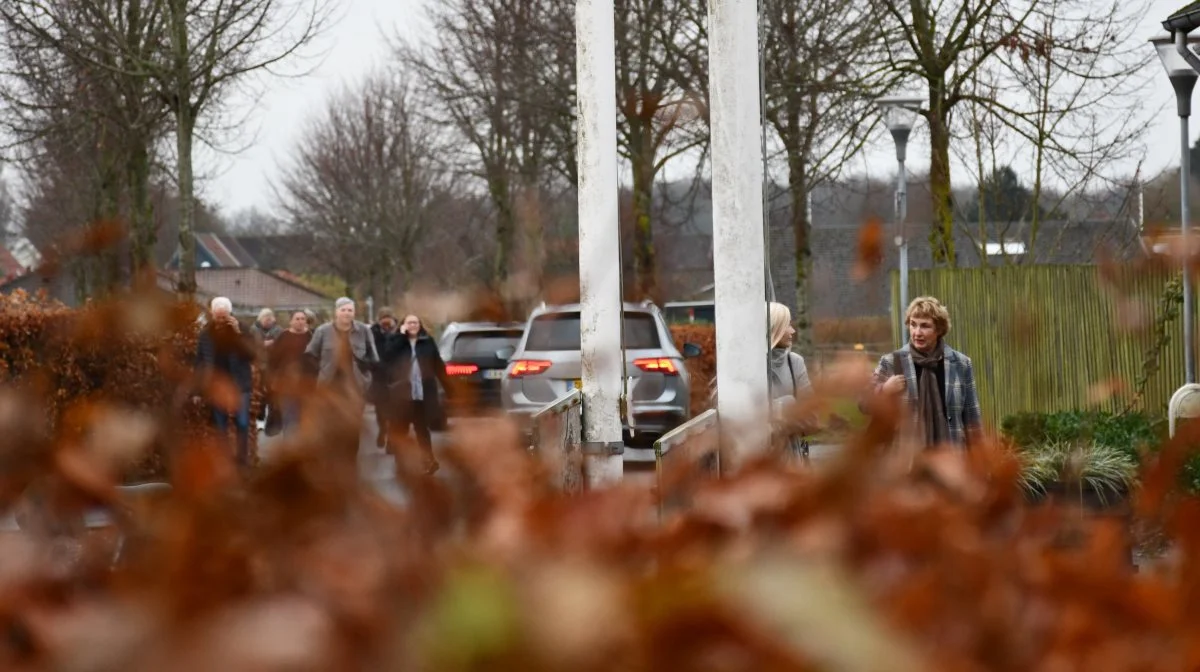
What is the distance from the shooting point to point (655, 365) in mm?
15375

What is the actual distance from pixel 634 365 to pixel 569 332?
2.42 ft

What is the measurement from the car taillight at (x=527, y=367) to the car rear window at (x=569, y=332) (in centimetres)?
61

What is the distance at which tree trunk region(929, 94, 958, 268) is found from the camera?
2028 centimetres

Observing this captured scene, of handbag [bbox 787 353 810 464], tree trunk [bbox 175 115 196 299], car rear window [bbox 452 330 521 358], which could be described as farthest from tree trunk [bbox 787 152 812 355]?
handbag [bbox 787 353 810 464]

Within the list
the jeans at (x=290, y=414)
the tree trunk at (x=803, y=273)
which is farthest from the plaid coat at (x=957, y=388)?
the tree trunk at (x=803, y=273)

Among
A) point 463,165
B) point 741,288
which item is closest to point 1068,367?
point 741,288

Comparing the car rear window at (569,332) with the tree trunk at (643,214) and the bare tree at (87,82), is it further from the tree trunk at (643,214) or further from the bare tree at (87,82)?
the tree trunk at (643,214)

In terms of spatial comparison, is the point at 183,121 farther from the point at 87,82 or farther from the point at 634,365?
the point at 634,365

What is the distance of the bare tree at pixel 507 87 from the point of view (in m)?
27.2

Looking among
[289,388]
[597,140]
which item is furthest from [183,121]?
[289,388]

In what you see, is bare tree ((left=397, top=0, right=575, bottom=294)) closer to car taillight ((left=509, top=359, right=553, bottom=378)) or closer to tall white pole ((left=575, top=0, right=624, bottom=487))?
car taillight ((left=509, top=359, right=553, bottom=378))

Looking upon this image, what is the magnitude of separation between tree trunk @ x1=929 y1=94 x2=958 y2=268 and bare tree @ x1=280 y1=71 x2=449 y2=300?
25.5 m

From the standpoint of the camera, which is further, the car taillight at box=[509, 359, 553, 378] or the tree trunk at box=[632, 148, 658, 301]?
the tree trunk at box=[632, 148, 658, 301]

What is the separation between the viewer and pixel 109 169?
29.5 m
